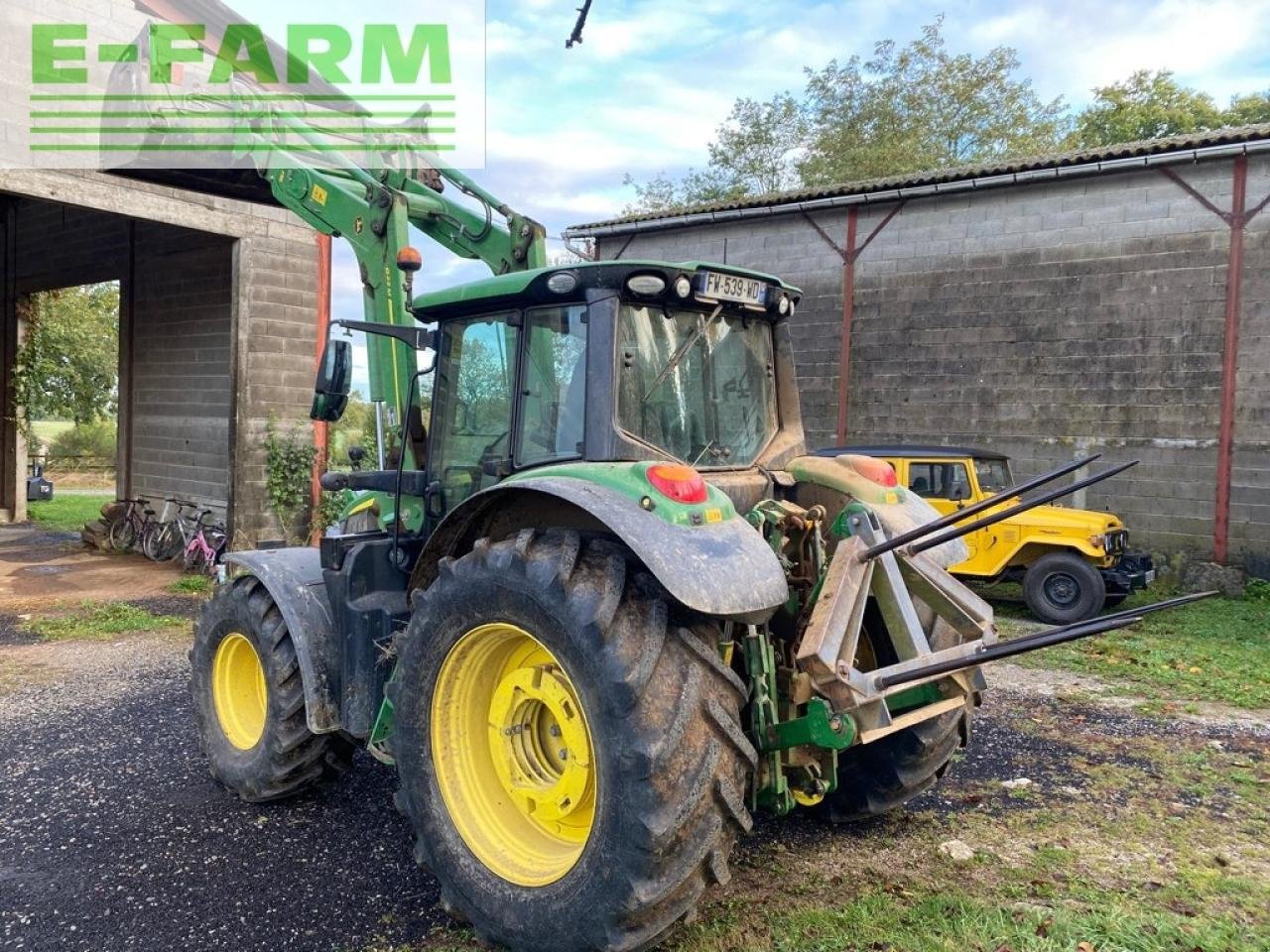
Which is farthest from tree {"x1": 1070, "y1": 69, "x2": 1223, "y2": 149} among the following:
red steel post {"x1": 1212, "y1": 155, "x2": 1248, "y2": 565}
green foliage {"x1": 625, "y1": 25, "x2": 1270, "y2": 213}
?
red steel post {"x1": 1212, "y1": 155, "x2": 1248, "y2": 565}

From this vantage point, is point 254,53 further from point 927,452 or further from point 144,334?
point 927,452

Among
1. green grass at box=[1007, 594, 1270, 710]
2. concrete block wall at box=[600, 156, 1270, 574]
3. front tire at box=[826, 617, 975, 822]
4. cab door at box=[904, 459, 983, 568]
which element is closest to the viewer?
front tire at box=[826, 617, 975, 822]

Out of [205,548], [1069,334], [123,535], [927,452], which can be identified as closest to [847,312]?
[1069,334]

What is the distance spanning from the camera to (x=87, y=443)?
1059 inches

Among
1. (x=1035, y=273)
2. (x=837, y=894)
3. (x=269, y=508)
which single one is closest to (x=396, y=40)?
(x=269, y=508)

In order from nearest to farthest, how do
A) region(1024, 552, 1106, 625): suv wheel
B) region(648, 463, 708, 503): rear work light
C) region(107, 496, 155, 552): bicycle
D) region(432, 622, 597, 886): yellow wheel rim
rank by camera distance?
1. region(648, 463, 708, 503): rear work light
2. region(432, 622, 597, 886): yellow wheel rim
3. region(1024, 552, 1106, 625): suv wheel
4. region(107, 496, 155, 552): bicycle

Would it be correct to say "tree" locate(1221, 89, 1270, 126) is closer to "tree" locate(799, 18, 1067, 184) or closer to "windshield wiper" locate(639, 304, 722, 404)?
"tree" locate(799, 18, 1067, 184)

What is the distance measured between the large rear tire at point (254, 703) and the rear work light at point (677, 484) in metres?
1.98

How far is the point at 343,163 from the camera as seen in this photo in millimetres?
5531

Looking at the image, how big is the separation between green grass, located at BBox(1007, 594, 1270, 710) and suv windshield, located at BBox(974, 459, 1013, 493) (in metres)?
1.84

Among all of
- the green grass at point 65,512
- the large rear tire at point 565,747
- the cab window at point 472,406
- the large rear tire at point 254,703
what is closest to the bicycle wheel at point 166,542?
the green grass at point 65,512

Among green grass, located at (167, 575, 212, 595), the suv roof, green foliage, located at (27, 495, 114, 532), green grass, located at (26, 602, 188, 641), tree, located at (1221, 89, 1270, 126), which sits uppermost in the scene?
tree, located at (1221, 89, 1270, 126)

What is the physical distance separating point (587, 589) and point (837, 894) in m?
1.52

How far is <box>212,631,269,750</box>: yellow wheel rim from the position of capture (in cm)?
426
